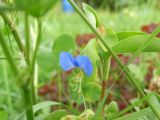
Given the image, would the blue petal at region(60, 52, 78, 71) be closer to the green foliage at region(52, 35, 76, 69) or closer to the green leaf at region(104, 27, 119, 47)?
the green leaf at region(104, 27, 119, 47)

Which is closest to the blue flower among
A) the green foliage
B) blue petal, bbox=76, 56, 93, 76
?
blue petal, bbox=76, 56, 93, 76

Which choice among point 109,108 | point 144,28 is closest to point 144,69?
point 144,28

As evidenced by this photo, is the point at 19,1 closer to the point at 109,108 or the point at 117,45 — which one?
the point at 117,45

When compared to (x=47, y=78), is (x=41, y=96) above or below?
below

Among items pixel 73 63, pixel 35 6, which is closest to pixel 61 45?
pixel 73 63

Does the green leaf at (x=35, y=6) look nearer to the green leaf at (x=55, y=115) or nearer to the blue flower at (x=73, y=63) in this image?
the blue flower at (x=73, y=63)

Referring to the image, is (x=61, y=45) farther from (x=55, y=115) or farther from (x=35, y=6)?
(x=35, y=6)
